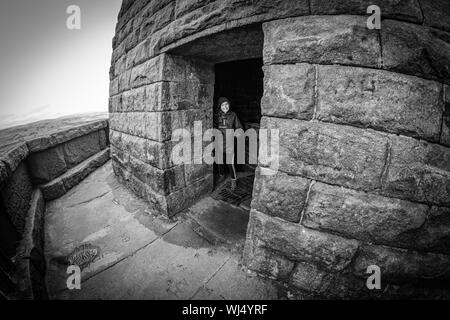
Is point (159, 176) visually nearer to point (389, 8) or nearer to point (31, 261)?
point (31, 261)

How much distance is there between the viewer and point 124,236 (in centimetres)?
226

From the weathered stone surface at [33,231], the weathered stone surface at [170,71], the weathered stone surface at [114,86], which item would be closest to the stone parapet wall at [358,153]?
the weathered stone surface at [170,71]

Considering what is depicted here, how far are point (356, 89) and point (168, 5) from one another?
2283 millimetres

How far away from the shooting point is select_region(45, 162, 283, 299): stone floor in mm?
1628

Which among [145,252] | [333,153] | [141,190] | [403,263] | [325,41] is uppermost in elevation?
[325,41]

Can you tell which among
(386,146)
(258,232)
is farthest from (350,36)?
(258,232)

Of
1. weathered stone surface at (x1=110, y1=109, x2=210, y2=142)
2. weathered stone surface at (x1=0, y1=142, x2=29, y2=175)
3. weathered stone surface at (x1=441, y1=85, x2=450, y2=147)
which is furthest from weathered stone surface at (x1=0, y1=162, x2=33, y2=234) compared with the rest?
→ weathered stone surface at (x1=441, y1=85, x2=450, y2=147)

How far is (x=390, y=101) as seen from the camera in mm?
1250

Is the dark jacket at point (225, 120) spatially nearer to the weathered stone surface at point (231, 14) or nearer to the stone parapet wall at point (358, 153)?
the weathered stone surface at point (231, 14)

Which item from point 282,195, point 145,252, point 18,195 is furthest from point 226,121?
point 18,195

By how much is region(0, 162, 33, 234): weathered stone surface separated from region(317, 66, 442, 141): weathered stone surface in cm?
346

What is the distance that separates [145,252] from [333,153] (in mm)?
2154

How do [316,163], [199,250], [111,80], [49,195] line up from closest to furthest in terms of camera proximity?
[316,163] < [199,250] < [49,195] < [111,80]

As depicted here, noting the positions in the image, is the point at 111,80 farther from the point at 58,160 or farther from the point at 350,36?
the point at 350,36
